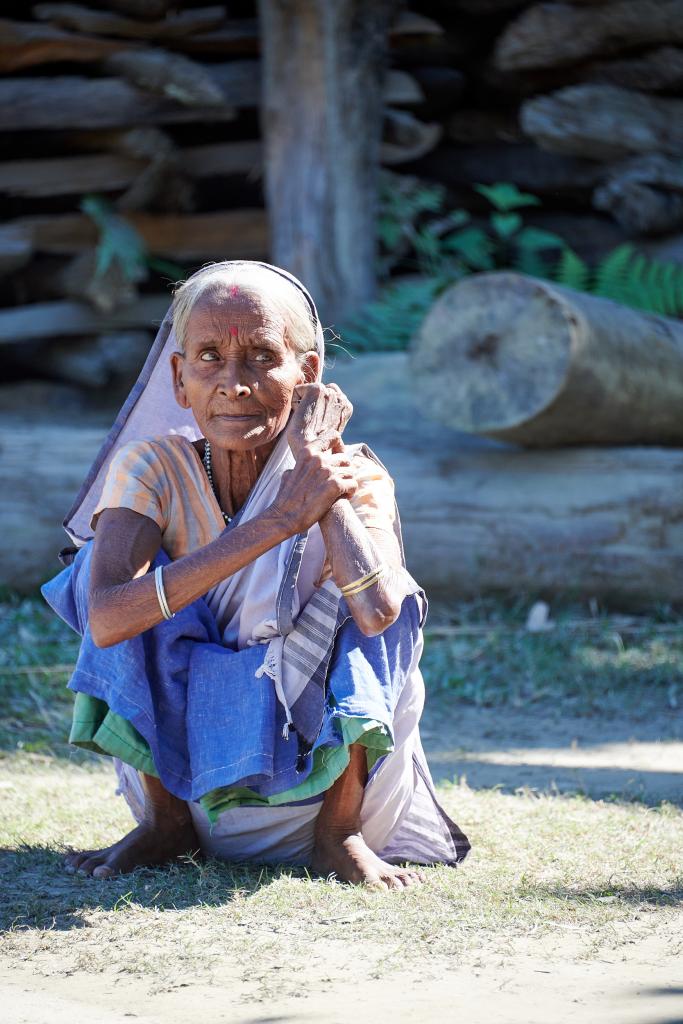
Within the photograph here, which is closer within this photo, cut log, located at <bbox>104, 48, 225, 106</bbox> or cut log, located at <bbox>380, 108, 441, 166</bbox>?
cut log, located at <bbox>104, 48, 225, 106</bbox>

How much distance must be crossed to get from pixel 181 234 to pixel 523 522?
346 cm

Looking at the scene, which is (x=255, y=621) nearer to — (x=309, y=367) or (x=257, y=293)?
(x=309, y=367)

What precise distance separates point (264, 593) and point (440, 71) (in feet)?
19.7

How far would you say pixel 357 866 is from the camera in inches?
105

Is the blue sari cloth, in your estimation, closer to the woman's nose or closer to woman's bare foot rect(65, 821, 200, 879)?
woman's bare foot rect(65, 821, 200, 879)

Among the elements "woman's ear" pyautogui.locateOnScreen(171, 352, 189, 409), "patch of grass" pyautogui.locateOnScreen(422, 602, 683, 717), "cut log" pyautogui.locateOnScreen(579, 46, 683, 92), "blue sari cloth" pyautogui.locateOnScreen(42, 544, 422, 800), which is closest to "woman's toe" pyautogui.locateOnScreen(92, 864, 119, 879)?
"blue sari cloth" pyautogui.locateOnScreen(42, 544, 422, 800)

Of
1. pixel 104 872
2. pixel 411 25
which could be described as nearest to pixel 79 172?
pixel 411 25

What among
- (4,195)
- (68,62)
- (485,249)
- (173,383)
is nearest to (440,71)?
(485,249)

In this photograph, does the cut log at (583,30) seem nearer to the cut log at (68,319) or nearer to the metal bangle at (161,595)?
the cut log at (68,319)

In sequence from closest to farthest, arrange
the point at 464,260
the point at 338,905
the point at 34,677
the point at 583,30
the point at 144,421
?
1. the point at 338,905
2. the point at 144,421
3. the point at 34,677
4. the point at 583,30
5. the point at 464,260

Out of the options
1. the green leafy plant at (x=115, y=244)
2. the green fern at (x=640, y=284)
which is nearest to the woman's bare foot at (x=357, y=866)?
the green fern at (x=640, y=284)

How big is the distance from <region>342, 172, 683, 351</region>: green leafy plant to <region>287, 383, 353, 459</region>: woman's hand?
13.3 ft

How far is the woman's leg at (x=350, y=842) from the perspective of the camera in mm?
2656

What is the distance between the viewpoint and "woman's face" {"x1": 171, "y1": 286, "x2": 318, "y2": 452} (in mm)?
2660
